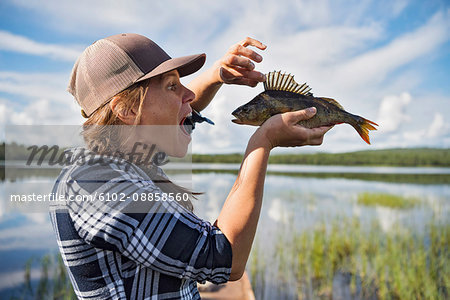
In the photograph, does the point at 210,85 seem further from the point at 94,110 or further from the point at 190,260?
the point at 190,260

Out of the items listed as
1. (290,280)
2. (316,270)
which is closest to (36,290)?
(290,280)

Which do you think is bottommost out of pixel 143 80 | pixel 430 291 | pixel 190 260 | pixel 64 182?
pixel 430 291

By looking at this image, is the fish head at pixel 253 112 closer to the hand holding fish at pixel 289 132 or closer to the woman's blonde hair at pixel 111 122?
the hand holding fish at pixel 289 132

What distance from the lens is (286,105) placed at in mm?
2441

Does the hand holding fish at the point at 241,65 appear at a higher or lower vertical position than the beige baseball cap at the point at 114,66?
higher

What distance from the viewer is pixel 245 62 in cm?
221

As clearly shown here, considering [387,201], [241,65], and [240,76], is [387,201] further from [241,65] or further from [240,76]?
[241,65]

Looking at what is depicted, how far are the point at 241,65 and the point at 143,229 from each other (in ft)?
4.23

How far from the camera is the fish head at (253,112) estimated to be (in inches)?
98.0

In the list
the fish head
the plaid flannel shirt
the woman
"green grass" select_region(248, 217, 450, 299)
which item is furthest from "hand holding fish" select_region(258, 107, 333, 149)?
"green grass" select_region(248, 217, 450, 299)

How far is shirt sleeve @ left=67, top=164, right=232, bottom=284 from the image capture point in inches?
55.2

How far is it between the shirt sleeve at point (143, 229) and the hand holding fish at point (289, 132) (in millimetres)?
654

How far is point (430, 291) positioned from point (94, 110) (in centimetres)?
648

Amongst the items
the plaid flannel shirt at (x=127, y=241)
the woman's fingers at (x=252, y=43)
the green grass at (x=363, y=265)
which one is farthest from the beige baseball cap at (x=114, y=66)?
the green grass at (x=363, y=265)
